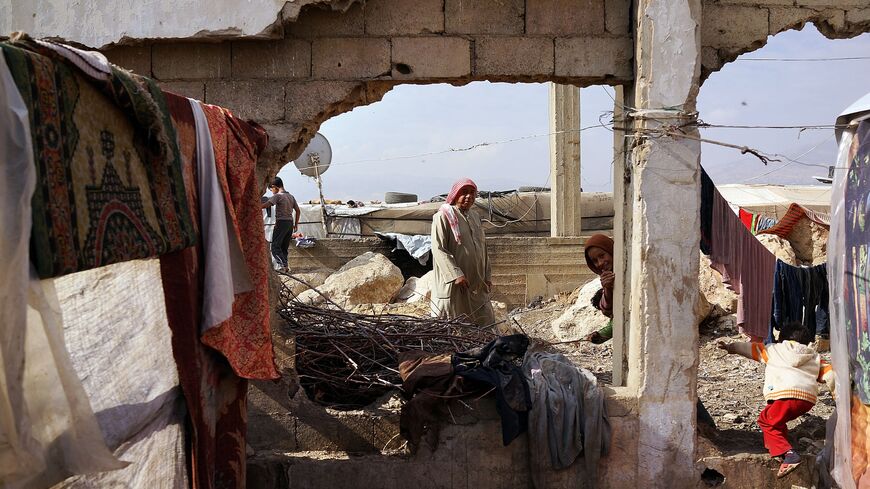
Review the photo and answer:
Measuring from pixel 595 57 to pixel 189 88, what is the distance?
99.5 inches

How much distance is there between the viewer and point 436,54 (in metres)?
4.99

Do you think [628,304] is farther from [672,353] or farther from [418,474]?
[418,474]

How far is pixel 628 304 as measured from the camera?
5172 millimetres

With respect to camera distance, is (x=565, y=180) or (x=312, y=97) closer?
(x=312, y=97)

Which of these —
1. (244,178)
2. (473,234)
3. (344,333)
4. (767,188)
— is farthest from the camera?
(767,188)

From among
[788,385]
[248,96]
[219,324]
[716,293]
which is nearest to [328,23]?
[248,96]

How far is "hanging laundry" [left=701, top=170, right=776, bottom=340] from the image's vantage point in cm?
516

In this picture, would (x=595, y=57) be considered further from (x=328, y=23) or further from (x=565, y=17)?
(x=328, y=23)

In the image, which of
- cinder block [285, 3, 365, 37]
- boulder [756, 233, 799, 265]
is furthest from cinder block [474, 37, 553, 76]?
boulder [756, 233, 799, 265]

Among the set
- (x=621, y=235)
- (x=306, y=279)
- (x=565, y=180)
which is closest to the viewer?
(x=621, y=235)

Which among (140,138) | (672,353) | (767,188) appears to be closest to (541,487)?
(672,353)

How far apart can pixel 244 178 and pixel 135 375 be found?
4.12 feet

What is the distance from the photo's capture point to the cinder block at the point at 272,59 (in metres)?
4.99

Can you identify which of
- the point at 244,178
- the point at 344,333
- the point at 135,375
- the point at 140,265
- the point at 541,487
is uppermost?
the point at 244,178
